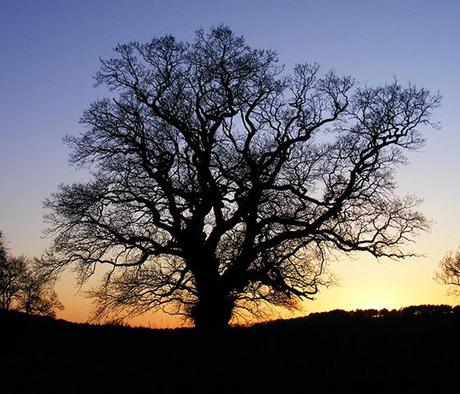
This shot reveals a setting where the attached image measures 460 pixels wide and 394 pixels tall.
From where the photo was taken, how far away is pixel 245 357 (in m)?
15.8

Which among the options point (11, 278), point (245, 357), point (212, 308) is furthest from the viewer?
point (11, 278)

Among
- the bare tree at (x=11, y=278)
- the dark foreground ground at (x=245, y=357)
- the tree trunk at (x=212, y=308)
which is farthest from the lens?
the bare tree at (x=11, y=278)

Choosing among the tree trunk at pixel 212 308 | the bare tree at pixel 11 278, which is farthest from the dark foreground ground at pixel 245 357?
the bare tree at pixel 11 278

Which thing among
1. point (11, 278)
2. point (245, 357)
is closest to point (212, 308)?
point (245, 357)

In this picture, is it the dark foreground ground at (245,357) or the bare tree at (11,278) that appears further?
the bare tree at (11,278)

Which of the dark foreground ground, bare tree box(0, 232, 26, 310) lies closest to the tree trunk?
the dark foreground ground

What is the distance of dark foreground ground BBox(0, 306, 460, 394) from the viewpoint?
12.6 m

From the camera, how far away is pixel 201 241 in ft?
84.4

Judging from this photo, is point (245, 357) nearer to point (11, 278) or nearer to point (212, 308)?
point (212, 308)

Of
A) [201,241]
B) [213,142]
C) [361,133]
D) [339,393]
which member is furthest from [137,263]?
[339,393]

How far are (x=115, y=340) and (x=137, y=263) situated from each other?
6454 millimetres

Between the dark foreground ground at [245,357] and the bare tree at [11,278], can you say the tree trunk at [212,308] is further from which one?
the bare tree at [11,278]

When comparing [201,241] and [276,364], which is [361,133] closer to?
[201,241]

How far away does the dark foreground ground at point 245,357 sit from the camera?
12.6 metres
